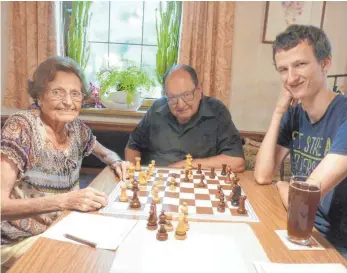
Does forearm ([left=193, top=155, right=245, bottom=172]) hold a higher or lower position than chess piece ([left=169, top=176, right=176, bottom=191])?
lower

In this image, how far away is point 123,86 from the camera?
11.6 feet

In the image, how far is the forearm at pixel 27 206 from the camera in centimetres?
142

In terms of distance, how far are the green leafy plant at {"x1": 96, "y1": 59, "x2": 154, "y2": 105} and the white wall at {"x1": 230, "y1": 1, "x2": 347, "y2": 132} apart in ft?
3.11

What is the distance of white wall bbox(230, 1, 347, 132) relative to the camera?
3430mm

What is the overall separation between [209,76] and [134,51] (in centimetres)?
96

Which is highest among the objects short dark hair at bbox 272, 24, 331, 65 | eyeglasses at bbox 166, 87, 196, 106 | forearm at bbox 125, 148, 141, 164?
short dark hair at bbox 272, 24, 331, 65

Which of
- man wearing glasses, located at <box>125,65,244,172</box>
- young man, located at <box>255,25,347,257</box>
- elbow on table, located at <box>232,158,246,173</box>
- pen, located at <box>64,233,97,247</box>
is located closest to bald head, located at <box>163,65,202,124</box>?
man wearing glasses, located at <box>125,65,244,172</box>

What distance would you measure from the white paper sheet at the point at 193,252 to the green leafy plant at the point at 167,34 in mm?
2623

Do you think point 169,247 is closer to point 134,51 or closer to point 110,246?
point 110,246

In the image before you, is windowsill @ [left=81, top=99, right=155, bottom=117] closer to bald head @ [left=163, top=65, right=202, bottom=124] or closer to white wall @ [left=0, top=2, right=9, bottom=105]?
white wall @ [left=0, top=2, right=9, bottom=105]

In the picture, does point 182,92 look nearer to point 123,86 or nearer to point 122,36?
point 123,86

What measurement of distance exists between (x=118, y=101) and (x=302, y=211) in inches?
107

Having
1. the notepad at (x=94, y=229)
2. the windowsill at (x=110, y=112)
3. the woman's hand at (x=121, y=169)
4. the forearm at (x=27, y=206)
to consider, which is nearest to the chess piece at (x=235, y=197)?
the notepad at (x=94, y=229)

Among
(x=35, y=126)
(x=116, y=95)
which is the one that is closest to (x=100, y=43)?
(x=116, y=95)
